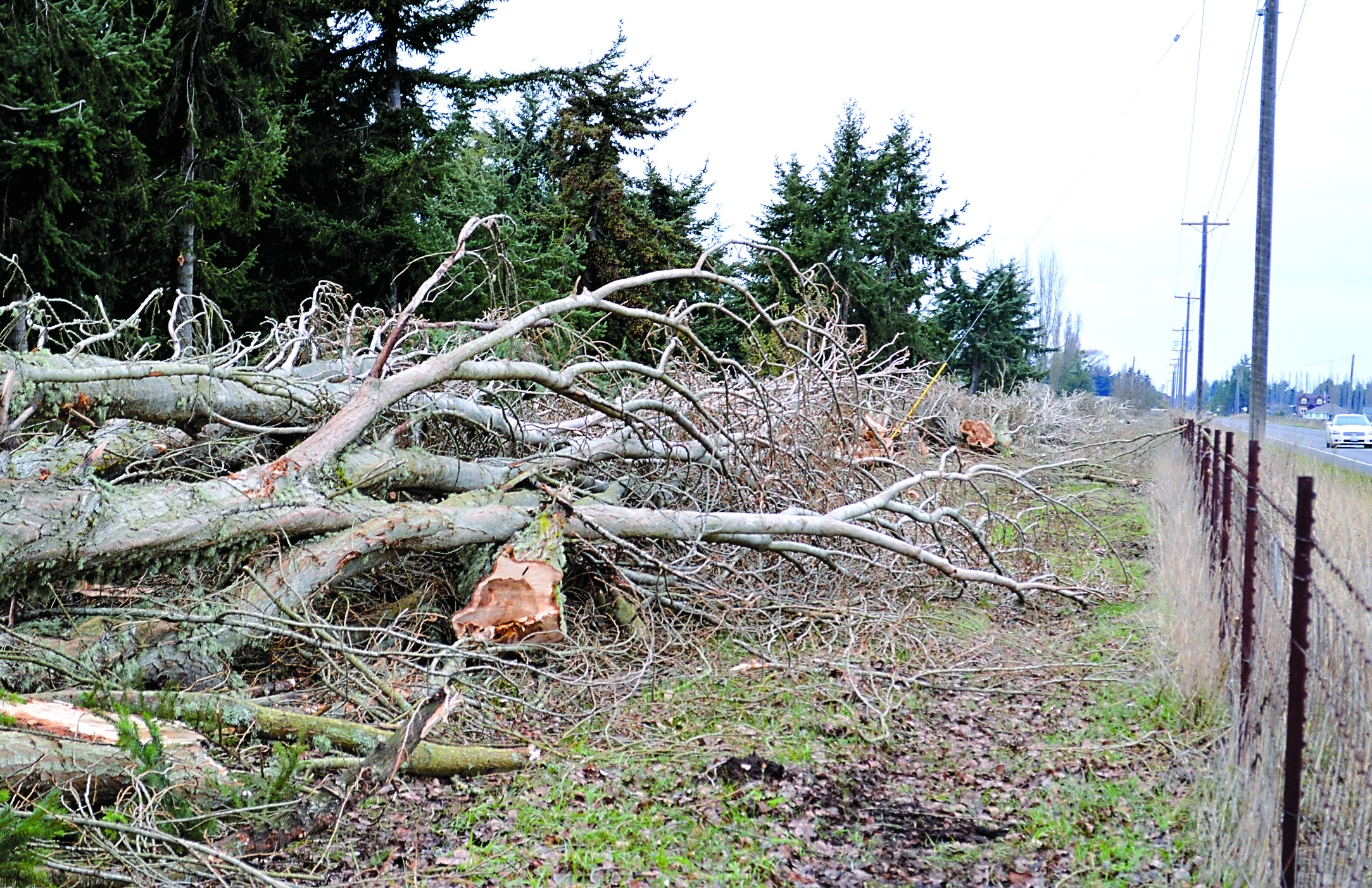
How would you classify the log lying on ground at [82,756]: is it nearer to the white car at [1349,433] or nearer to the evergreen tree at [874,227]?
the evergreen tree at [874,227]

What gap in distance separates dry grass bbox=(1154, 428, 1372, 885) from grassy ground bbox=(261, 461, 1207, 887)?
22 centimetres

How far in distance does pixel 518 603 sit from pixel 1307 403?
8988 cm

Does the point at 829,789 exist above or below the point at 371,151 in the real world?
below

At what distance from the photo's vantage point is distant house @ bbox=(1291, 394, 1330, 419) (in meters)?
73.6

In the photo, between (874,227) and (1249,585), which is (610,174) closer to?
(874,227)

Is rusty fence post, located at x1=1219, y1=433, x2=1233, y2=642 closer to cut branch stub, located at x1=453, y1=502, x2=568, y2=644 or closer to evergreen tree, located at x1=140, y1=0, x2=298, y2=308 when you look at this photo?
cut branch stub, located at x1=453, y1=502, x2=568, y2=644

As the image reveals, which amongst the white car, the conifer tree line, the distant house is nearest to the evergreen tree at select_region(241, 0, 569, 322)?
the conifer tree line

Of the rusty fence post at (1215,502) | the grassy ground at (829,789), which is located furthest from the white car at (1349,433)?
the grassy ground at (829,789)

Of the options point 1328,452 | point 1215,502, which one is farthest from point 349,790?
point 1328,452

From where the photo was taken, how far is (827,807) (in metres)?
3.20

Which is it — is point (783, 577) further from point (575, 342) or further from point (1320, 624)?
point (1320, 624)

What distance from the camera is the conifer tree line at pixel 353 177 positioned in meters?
10.4

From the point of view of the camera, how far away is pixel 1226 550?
4930 millimetres

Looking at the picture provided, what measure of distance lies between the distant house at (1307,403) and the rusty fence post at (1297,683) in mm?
83207
